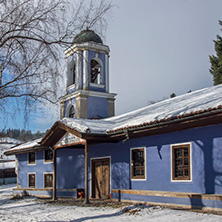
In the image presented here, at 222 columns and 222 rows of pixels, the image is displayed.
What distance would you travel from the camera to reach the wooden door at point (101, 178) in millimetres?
16781

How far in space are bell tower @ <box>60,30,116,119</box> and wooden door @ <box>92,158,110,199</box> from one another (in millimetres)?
7639

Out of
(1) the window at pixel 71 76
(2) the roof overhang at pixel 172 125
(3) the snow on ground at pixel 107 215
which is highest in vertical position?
(1) the window at pixel 71 76

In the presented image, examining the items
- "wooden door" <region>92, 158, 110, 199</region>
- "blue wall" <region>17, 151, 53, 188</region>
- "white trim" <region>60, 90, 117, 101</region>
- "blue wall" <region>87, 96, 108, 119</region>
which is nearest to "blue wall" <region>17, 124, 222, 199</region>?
"wooden door" <region>92, 158, 110, 199</region>

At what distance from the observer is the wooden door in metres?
16.8

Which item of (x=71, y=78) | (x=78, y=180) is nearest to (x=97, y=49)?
(x=71, y=78)

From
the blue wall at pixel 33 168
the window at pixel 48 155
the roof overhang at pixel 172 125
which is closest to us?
the roof overhang at pixel 172 125

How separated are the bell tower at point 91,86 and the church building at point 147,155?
4.78 meters

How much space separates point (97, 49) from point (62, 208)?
15.0 metres

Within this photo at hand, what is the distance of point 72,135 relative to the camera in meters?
15.9

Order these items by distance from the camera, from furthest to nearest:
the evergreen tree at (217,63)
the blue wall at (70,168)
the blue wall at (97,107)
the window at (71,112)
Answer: the evergreen tree at (217,63) → the window at (71,112) → the blue wall at (97,107) → the blue wall at (70,168)

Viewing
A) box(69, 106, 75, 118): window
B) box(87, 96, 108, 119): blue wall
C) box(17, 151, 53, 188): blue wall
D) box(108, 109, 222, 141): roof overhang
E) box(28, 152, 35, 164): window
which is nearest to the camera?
box(108, 109, 222, 141): roof overhang

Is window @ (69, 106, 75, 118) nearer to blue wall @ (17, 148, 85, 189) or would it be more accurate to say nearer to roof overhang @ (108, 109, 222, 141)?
blue wall @ (17, 148, 85, 189)

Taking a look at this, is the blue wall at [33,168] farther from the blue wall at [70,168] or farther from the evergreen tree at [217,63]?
the evergreen tree at [217,63]

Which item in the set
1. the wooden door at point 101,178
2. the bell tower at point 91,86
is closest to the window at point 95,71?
the bell tower at point 91,86
